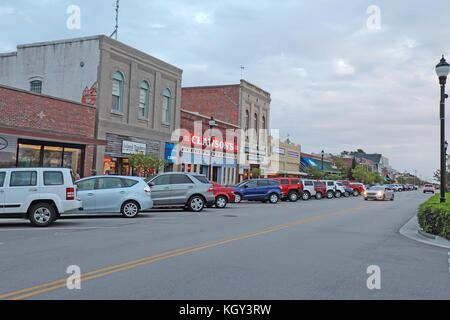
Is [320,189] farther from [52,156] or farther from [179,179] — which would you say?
[52,156]

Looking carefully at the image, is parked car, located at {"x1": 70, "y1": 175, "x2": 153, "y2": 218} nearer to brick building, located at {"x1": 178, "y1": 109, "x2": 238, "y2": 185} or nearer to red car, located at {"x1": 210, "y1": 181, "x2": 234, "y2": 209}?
red car, located at {"x1": 210, "y1": 181, "x2": 234, "y2": 209}

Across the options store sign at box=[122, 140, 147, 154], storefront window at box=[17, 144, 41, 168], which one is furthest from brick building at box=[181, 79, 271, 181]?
storefront window at box=[17, 144, 41, 168]

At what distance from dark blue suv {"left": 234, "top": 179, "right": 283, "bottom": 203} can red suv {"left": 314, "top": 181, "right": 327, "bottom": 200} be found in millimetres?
9567

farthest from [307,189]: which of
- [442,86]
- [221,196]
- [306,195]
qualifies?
[442,86]

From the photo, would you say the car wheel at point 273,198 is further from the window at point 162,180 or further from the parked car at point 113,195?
the parked car at point 113,195

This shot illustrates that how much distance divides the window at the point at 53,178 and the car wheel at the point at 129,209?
3.57 m

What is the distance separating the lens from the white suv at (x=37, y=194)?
12.4m

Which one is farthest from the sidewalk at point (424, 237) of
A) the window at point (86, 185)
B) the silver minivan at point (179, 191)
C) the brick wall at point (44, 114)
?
Answer: the brick wall at point (44, 114)

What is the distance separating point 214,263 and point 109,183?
30.6 feet

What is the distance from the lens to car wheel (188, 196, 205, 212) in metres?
19.8

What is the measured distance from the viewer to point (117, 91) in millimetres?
28641

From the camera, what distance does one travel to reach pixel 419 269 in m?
7.85
